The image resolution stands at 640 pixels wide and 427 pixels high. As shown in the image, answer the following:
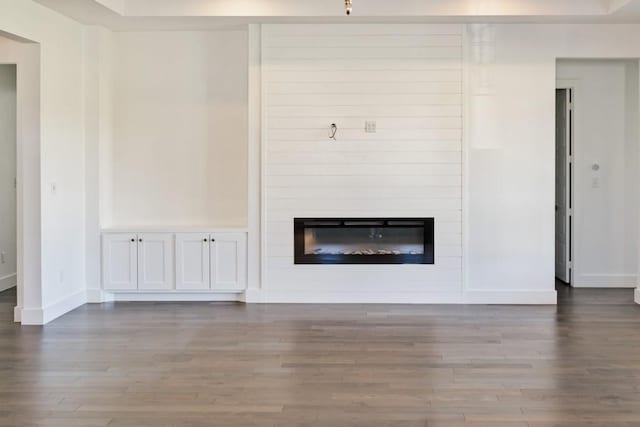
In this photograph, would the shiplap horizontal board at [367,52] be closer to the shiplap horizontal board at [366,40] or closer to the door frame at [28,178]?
the shiplap horizontal board at [366,40]

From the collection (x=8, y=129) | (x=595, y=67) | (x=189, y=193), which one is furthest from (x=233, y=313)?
(x=595, y=67)

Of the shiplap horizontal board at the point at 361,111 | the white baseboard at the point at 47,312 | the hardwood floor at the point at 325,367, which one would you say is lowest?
the hardwood floor at the point at 325,367

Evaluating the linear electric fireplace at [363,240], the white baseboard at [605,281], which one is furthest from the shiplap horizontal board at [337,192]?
the white baseboard at [605,281]

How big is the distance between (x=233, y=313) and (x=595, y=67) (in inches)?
187

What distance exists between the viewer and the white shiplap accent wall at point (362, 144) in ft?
19.5

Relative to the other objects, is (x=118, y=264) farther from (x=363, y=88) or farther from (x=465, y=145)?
(x=465, y=145)

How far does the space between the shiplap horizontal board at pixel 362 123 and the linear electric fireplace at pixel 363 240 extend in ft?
3.02

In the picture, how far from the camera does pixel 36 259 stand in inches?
206

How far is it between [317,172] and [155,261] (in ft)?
6.08

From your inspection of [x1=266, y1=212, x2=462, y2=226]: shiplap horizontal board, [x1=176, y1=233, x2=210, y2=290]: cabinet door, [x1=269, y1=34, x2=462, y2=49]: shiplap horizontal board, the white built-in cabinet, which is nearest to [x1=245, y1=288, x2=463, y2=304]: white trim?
the white built-in cabinet

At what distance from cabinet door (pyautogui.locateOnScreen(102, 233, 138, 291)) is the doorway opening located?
140cm

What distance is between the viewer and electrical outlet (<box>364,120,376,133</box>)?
5973 millimetres

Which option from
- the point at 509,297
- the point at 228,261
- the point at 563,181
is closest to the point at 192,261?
the point at 228,261

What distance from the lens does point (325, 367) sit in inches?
157
